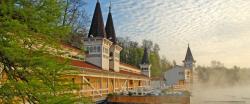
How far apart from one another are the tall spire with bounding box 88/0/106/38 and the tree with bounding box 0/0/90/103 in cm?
2840

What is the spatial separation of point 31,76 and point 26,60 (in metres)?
0.40

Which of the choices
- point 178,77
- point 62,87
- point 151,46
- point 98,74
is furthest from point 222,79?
point 62,87

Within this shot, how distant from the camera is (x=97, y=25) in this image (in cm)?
3694

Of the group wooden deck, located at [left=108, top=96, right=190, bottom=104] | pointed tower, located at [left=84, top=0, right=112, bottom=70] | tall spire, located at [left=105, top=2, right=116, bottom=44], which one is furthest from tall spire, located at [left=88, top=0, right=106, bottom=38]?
wooden deck, located at [left=108, top=96, right=190, bottom=104]

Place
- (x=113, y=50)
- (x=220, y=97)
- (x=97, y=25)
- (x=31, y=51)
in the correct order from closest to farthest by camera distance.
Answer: (x=31, y=51), (x=97, y=25), (x=113, y=50), (x=220, y=97)

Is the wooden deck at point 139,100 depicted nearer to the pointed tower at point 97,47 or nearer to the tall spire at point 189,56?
the pointed tower at point 97,47

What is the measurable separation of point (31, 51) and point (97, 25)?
29.8m

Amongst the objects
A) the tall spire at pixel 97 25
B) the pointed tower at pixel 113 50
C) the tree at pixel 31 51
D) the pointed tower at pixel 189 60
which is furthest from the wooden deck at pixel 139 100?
the pointed tower at pixel 189 60

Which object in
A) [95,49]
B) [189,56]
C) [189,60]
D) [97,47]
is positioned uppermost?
[189,56]

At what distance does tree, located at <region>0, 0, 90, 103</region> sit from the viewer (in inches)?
265

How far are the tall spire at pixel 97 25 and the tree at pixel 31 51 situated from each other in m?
28.4

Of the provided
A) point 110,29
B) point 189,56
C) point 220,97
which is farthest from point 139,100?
point 189,56

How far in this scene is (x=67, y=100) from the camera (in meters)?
7.36

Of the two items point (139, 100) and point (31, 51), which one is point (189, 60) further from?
point (31, 51)
